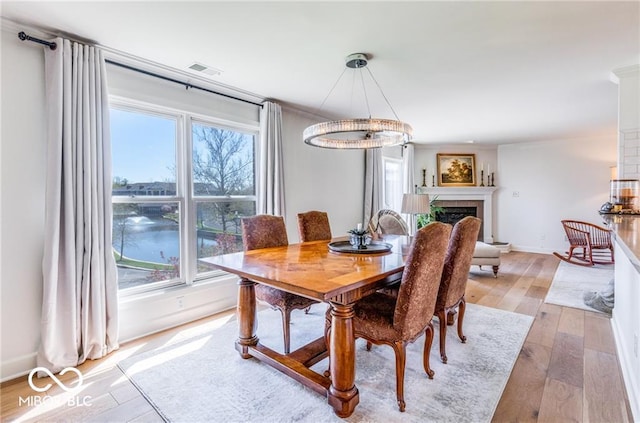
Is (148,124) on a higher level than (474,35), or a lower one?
lower

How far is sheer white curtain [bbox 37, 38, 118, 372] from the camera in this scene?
90.6 inches

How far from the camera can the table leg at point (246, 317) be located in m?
2.44

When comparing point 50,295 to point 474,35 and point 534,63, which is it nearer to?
point 474,35

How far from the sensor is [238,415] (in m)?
1.83

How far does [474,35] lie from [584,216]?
19.6 ft

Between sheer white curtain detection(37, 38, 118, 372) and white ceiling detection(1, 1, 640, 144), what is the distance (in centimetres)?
34

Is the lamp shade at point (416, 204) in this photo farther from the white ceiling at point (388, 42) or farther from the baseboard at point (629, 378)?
the baseboard at point (629, 378)

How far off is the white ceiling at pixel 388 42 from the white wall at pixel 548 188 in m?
3.01

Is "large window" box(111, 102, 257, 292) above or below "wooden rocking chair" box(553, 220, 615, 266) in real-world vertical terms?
above

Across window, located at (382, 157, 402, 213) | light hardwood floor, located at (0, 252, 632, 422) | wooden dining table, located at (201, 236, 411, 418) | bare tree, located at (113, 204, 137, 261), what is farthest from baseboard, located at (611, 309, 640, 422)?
window, located at (382, 157, 402, 213)

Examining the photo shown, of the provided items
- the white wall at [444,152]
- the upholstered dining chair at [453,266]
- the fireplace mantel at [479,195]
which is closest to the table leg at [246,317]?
the upholstered dining chair at [453,266]

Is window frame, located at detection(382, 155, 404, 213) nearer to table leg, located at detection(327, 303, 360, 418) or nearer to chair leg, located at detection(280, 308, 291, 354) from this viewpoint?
chair leg, located at detection(280, 308, 291, 354)

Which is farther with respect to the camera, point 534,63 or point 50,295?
point 534,63

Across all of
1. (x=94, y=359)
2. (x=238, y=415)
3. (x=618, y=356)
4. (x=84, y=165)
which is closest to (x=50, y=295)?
(x=94, y=359)
